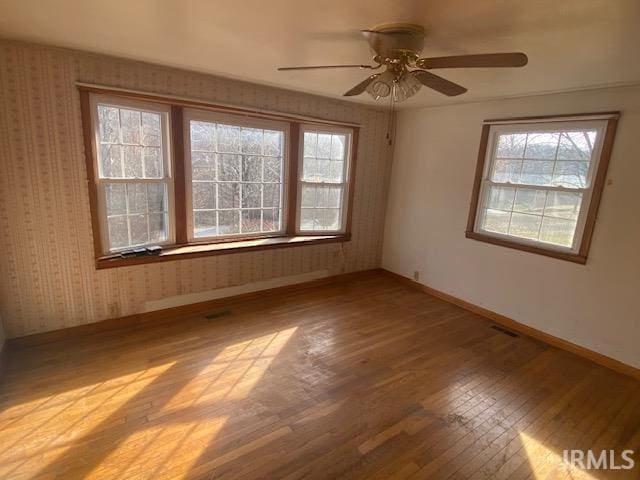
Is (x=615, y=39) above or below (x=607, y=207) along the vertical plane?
above

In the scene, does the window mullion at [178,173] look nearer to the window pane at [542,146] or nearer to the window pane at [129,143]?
the window pane at [129,143]

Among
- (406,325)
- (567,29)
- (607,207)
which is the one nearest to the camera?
(567,29)

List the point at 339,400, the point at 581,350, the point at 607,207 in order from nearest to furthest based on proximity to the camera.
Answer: the point at 339,400 < the point at 607,207 < the point at 581,350

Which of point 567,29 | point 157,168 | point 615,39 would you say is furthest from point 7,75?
point 615,39

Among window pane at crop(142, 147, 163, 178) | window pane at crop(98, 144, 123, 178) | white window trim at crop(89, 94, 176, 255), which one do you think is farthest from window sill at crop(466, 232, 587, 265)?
window pane at crop(98, 144, 123, 178)

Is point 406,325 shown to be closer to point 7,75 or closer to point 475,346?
point 475,346

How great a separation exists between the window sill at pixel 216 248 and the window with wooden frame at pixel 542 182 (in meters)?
1.84

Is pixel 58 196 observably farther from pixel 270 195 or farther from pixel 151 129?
pixel 270 195

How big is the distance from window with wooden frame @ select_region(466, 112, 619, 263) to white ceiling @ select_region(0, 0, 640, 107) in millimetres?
433

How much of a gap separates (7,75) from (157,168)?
45.5 inches

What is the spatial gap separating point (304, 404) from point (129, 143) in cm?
264

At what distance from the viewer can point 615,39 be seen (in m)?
1.82

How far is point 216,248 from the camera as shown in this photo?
11.5 feet

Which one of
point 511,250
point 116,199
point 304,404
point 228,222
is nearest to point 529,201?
point 511,250
